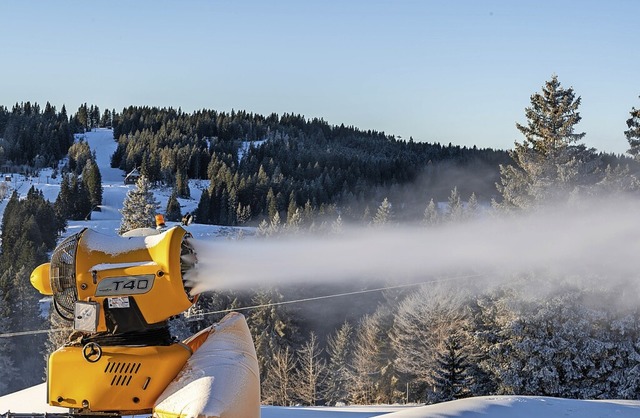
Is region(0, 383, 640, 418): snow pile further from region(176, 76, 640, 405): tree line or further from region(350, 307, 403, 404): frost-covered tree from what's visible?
region(350, 307, 403, 404): frost-covered tree

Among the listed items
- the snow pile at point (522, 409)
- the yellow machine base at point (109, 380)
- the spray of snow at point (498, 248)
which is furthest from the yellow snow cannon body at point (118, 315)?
the snow pile at point (522, 409)

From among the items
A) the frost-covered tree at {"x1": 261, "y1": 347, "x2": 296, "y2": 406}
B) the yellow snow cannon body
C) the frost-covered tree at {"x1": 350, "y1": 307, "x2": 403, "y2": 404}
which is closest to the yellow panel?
the yellow snow cannon body

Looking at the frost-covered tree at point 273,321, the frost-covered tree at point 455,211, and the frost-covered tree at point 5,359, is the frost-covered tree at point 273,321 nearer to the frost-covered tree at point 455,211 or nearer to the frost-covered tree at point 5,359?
the frost-covered tree at point 455,211

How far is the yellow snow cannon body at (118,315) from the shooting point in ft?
12.3

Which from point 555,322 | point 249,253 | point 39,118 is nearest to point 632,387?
point 555,322

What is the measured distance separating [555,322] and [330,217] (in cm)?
6405

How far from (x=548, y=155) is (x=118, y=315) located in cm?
2890

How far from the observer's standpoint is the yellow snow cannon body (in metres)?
3.75

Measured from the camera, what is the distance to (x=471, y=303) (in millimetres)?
37344

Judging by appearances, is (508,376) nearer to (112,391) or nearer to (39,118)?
(112,391)

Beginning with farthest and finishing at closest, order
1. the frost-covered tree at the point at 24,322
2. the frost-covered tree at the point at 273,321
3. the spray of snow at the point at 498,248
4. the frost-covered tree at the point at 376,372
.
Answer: the frost-covered tree at the point at 24,322
the frost-covered tree at the point at 273,321
the frost-covered tree at the point at 376,372
the spray of snow at the point at 498,248

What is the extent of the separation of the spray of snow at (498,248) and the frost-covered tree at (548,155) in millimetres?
1582

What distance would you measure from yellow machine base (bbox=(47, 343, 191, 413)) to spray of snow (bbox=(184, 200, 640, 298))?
1.53 meters

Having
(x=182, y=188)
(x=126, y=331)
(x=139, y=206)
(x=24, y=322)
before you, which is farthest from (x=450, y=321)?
(x=182, y=188)
